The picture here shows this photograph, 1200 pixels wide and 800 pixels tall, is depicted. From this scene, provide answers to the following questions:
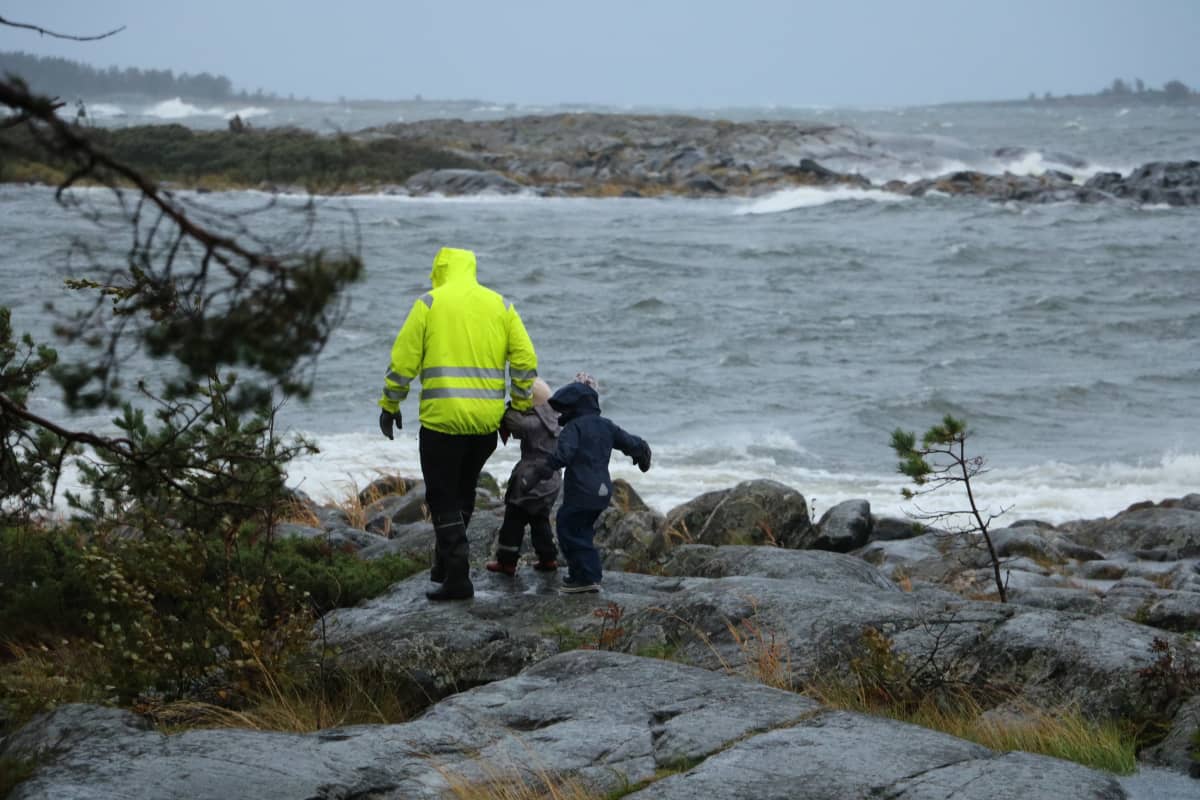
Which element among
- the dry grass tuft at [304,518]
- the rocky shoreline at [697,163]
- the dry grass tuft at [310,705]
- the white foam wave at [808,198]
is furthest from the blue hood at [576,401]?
the white foam wave at [808,198]

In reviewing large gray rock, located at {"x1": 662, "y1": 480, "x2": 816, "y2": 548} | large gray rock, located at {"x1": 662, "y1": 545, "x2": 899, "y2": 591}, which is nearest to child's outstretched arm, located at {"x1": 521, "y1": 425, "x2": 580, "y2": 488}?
large gray rock, located at {"x1": 662, "y1": 545, "x2": 899, "y2": 591}

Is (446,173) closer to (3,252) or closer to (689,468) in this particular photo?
(3,252)

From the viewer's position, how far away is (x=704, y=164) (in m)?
66.4

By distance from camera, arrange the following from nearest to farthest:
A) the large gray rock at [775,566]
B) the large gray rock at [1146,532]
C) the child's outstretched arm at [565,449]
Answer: the child's outstretched arm at [565,449] < the large gray rock at [775,566] < the large gray rock at [1146,532]

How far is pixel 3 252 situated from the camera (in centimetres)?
3262

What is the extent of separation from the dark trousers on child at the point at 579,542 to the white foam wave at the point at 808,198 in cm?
4388

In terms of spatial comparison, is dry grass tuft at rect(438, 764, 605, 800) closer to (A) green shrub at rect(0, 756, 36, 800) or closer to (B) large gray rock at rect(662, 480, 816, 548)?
(A) green shrub at rect(0, 756, 36, 800)

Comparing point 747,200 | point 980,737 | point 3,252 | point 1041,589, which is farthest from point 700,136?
point 980,737

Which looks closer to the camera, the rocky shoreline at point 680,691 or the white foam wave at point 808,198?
the rocky shoreline at point 680,691

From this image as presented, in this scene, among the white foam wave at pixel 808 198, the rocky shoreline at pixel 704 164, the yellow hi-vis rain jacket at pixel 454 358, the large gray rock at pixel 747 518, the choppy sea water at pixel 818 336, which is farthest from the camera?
the rocky shoreline at pixel 704 164

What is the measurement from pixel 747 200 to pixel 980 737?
51700 millimetres

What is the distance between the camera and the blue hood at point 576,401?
7.68 meters

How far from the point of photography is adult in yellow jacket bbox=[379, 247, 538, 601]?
726 cm

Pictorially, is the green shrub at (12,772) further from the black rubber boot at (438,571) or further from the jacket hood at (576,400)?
the jacket hood at (576,400)
